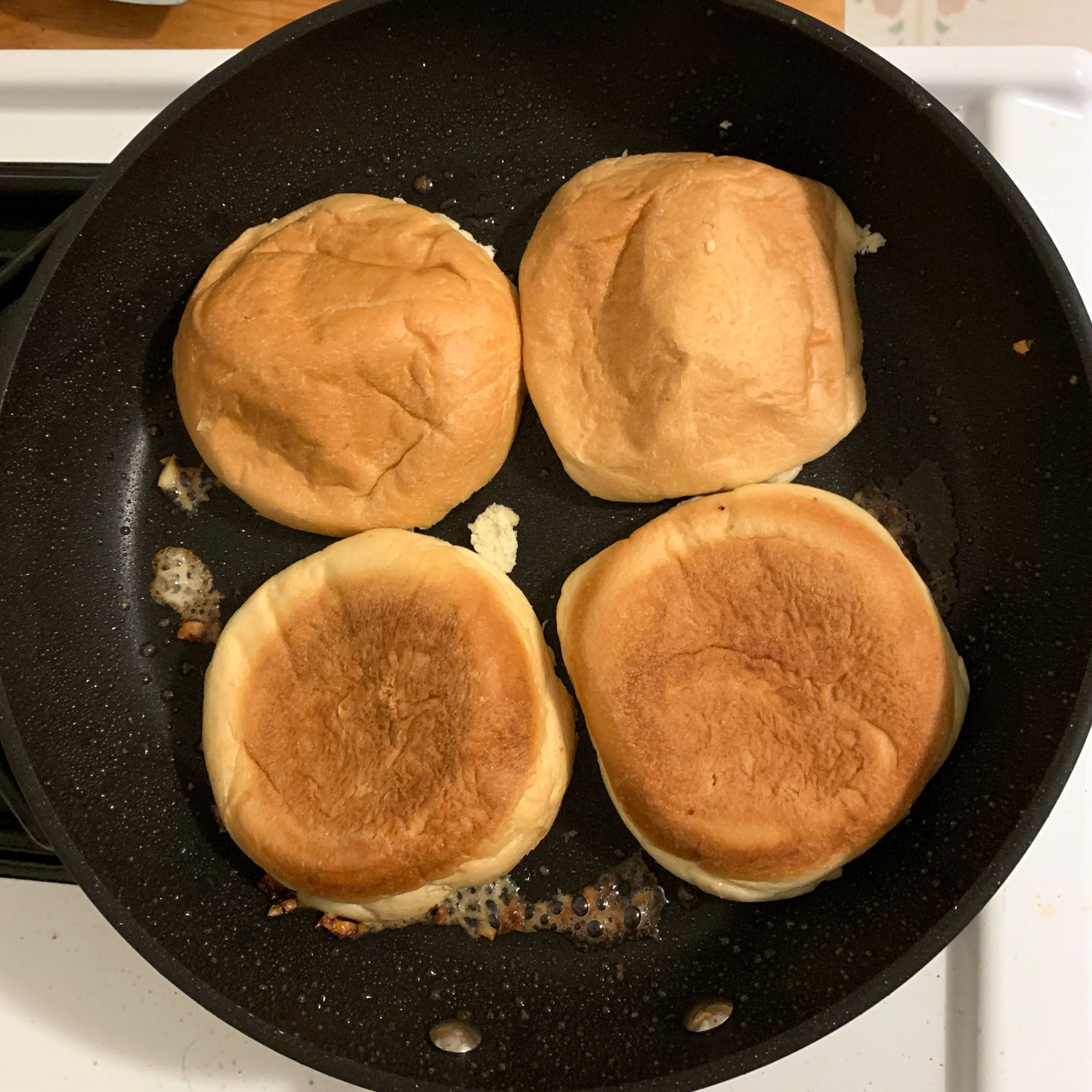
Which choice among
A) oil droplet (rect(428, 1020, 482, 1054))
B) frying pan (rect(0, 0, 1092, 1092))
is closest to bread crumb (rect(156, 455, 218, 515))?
frying pan (rect(0, 0, 1092, 1092))

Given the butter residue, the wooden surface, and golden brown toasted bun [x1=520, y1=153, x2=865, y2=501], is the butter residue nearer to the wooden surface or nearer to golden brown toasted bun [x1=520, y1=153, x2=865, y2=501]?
golden brown toasted bun [x1=520, y1=153, x2=865, y2=501]

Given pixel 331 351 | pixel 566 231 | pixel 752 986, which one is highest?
pixel 566 231

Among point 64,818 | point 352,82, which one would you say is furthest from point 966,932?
point 352,82

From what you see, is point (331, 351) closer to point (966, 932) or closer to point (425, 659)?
point (425, 659)

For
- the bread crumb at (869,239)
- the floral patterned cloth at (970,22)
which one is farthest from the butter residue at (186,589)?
the floral patterned cloth at (970,22)

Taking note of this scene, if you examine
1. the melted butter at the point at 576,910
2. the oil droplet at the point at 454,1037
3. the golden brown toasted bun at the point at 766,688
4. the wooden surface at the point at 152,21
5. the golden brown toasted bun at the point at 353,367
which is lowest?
the oil droplet at the point at 454,1037

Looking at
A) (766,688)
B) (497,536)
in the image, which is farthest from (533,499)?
(766,688)

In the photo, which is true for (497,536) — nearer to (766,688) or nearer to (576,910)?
(766,688)

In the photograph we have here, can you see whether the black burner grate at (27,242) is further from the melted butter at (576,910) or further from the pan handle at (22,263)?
the melted butter at (576,910)
